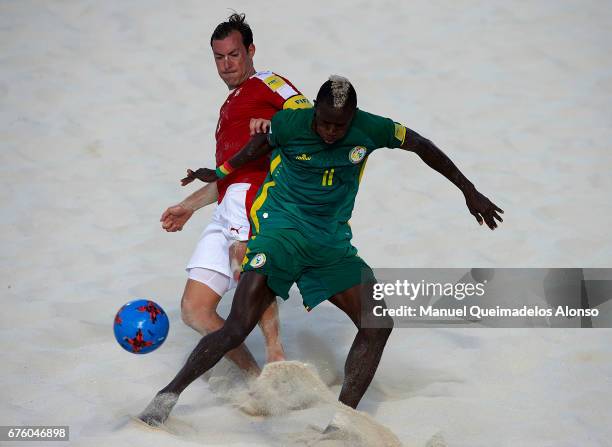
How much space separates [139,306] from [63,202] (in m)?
2.99

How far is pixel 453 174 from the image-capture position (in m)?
4.68

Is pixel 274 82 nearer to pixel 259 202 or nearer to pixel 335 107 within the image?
pixel 259 202

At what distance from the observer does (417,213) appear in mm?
7309

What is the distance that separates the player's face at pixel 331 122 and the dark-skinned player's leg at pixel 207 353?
2.57 ft

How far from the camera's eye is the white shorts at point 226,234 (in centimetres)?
502

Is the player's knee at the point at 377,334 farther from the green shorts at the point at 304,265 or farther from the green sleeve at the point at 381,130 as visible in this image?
the green sleeve at the point at 381,130

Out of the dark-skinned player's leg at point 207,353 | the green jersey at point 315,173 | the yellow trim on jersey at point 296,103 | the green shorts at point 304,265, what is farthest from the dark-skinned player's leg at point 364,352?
the yellow trim on jersey at point 296,103

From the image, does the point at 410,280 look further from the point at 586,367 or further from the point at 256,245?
the point at 256,245

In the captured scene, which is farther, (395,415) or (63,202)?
(63,202)

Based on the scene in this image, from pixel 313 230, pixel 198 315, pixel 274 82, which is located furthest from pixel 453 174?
pixel 198 315

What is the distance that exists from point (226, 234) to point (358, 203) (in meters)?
2.58

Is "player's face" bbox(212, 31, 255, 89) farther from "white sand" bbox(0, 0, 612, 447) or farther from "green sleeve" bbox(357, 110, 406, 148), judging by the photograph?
"white sand" bbox(0, 0, 612, 447)

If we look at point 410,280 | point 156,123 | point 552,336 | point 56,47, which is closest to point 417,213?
point 410,280

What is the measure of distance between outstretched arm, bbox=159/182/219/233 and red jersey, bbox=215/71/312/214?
122 mm
